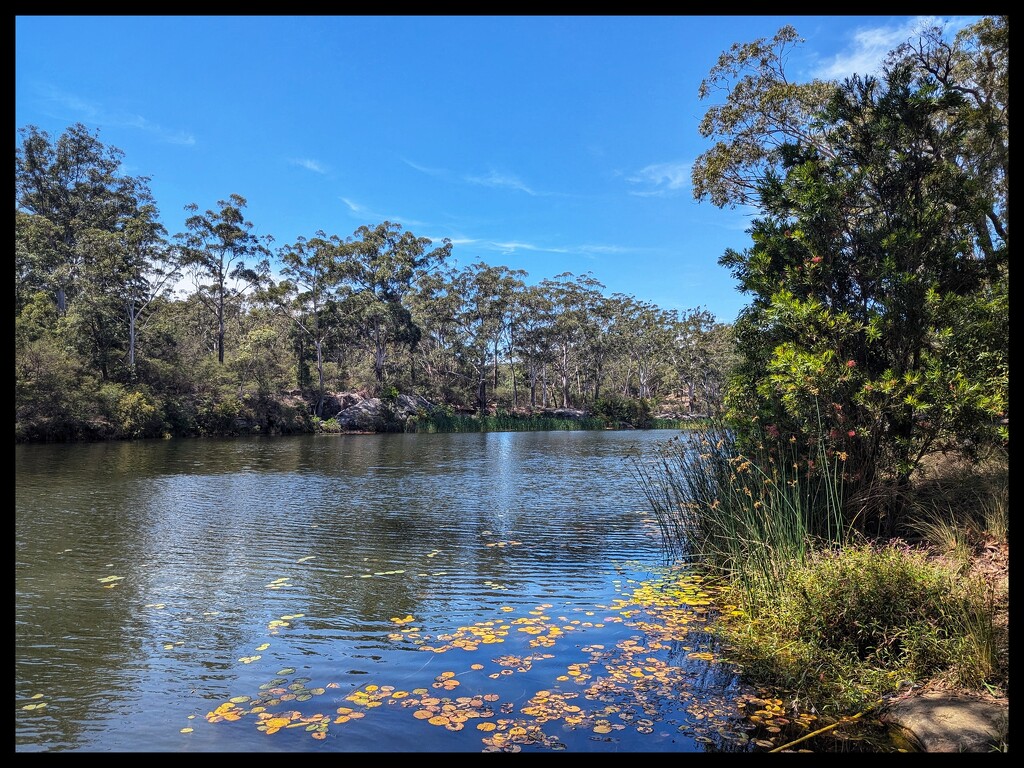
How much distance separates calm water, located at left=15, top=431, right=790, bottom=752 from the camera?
3578 mm

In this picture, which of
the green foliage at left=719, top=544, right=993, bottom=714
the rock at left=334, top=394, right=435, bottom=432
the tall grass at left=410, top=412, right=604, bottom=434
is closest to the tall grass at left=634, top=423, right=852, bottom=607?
the green foliage at left=719, top=544, right=993, bottom=714

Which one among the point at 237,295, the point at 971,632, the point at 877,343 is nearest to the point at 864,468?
the point at 877,343

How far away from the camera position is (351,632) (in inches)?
210

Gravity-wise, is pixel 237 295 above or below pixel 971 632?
above

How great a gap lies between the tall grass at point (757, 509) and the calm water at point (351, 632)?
0.70m

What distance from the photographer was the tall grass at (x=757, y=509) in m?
5.15

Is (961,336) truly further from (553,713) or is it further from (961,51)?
(961,51)

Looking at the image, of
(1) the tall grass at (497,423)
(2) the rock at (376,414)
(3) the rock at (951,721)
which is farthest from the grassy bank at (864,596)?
(1) the tall grass at (497,423)

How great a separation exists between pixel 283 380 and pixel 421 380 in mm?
15107

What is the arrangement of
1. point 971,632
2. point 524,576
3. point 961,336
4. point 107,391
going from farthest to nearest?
point 107,391 < point 524,576 < point 961,336 < point 971,632

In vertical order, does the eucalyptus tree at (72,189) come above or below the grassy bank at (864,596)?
above

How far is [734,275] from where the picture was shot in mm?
7555

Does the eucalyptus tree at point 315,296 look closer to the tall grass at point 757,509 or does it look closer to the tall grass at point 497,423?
the tall grass at point 497,423

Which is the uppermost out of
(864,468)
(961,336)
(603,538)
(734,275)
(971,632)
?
(734,275)
